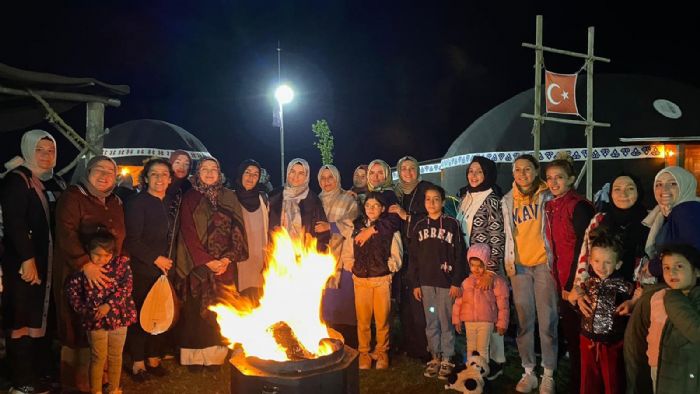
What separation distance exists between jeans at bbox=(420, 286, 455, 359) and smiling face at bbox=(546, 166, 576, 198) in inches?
59.5

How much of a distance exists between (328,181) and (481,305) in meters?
2.33

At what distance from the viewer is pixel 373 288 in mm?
5543

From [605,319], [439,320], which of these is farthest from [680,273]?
[439,320]

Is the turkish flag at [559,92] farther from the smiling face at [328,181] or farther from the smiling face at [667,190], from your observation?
the smiling face at [667,190]

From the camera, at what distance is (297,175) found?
582 cm

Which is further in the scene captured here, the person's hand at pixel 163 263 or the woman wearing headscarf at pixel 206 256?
the woman wearing headscarf at pixel 206 256

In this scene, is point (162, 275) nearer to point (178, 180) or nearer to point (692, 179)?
point (178, 180)

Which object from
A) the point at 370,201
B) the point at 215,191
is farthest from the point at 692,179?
the point at 215,191

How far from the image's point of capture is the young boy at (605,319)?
12.7 feet

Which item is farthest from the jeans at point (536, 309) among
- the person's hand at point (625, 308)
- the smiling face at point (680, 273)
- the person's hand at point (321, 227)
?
the person's hand at point (321, 227)

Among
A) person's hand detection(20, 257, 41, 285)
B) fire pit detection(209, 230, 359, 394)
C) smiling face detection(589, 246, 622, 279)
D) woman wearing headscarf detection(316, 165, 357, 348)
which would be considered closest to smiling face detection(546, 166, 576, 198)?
smiling face detection(589, 246, 622, 279)

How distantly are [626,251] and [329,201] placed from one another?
129 inches

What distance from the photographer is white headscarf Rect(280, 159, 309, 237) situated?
584cm

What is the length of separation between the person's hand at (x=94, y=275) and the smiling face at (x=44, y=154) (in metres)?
1.08
